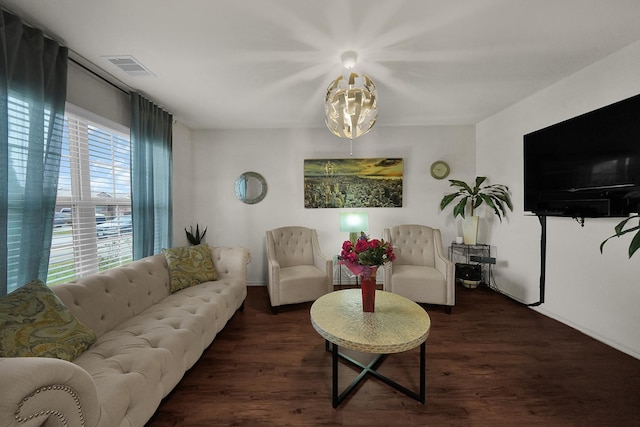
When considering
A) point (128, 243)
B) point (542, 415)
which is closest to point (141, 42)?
point (128, 243)

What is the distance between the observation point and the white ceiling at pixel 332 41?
4.76ft

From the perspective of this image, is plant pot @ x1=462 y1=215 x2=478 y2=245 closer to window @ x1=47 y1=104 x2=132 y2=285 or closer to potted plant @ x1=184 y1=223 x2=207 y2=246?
potted plant @ x1=184 y1=223 x2=207 y2=246

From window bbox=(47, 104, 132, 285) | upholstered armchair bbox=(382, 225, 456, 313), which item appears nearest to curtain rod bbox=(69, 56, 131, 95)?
window bbox=(47, 104, 132, 285)

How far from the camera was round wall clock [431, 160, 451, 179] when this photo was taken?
3.62m

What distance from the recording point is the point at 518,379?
1.68 meters

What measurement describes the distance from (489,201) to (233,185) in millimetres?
3740

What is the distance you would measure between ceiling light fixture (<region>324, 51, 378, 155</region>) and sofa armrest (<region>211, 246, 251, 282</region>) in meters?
1.78

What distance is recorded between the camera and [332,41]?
68.3 inches

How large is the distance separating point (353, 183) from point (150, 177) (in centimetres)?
266

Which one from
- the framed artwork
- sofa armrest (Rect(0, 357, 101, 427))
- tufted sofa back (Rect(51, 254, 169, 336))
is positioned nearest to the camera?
sofa armrest (Rect(0, 357, 101, 427))

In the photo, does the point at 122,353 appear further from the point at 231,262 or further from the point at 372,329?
the point at 372,329

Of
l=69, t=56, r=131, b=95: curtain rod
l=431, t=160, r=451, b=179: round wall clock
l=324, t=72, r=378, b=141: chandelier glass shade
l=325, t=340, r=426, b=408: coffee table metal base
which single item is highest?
l=69, t=56, r=131, b=95: curtain rod

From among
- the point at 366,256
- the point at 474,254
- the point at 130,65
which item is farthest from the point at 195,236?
the point at 474,254

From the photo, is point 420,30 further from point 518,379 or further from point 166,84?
point 518,379
